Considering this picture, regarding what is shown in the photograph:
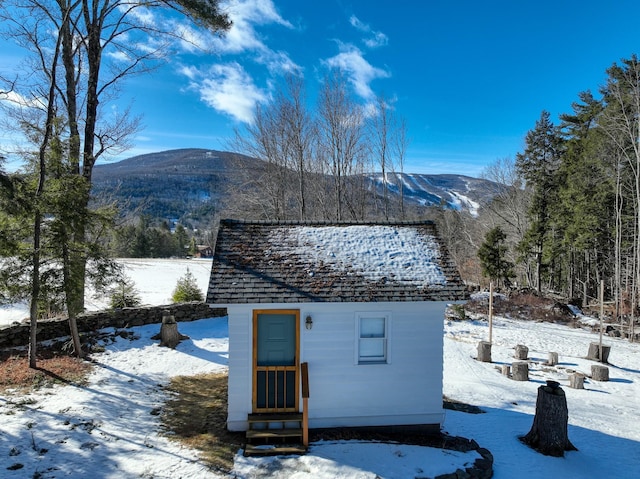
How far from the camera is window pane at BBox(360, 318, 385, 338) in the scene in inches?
300

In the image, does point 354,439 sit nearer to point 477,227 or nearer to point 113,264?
point 113,264

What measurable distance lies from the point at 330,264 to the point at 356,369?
2263 millimetres

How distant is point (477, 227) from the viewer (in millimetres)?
41312

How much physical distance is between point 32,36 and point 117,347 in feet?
32.7

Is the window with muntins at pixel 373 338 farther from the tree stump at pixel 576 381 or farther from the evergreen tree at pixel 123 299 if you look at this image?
the evergreen tree at pixel 123 299

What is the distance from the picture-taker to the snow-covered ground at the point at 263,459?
5969 millimetres

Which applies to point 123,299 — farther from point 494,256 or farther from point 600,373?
point 494,256

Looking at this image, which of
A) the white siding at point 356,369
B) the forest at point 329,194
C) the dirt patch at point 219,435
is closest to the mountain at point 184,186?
the forest at point 329,194

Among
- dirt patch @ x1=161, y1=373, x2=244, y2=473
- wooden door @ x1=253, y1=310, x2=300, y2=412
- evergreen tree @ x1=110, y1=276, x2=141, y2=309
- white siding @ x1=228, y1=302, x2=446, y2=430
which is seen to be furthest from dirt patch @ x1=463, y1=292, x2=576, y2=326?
evergreen tree @ x1=110, y1=276, x2=141, y2=309

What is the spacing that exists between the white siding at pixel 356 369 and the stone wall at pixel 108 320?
8.60m

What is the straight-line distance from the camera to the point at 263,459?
6.36 m

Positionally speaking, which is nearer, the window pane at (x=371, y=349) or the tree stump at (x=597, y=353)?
the window pane at (x=371, y=349)

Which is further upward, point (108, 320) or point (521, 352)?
point (108, 320)

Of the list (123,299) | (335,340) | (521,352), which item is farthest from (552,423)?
(123,299)
